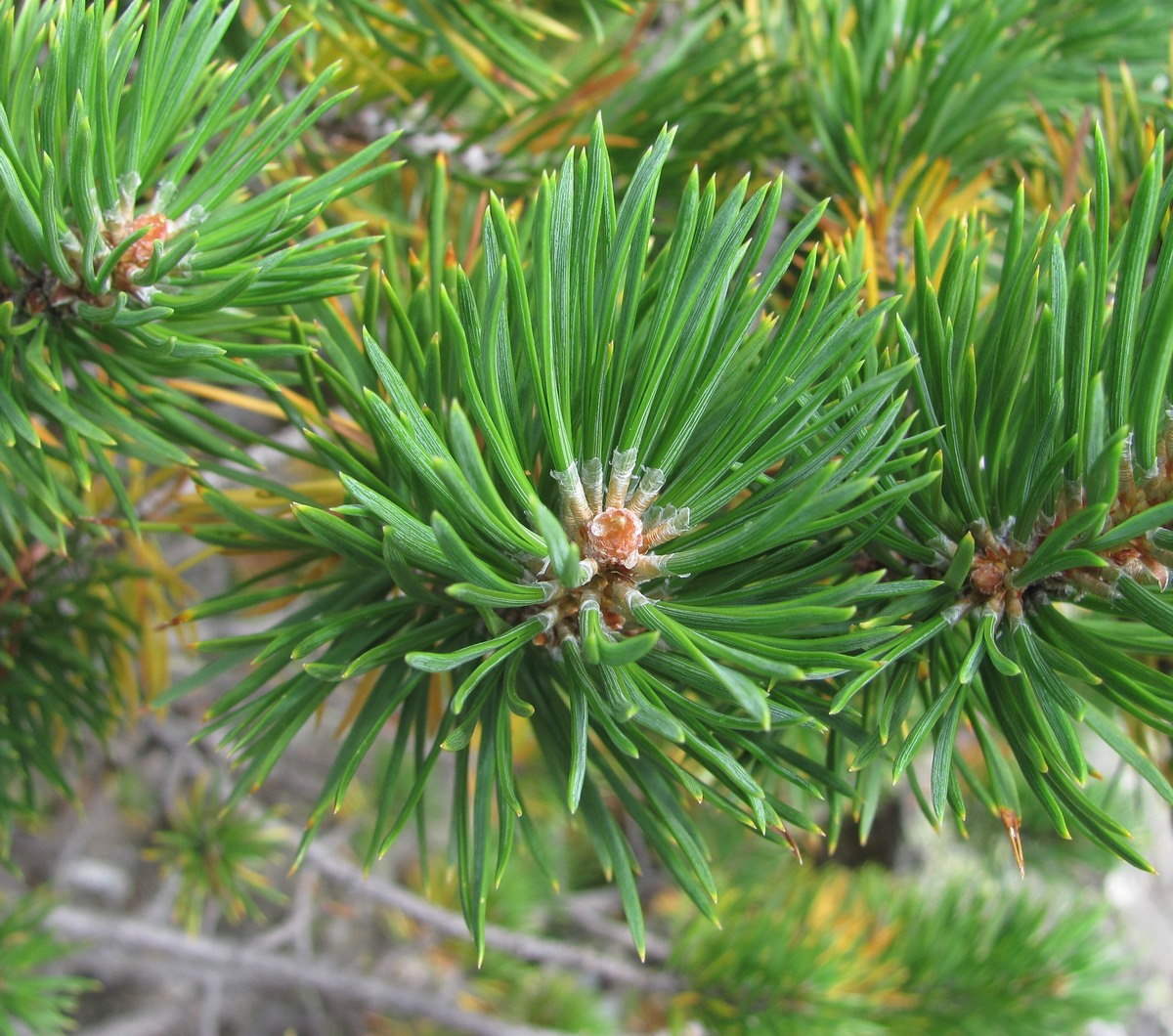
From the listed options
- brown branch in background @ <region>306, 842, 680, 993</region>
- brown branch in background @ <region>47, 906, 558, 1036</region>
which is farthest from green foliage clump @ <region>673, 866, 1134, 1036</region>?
brown branch in background @ <region>47, 906, 558, 1036</region>

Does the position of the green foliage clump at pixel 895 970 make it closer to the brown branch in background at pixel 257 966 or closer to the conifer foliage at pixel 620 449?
the brown branch in background at pixel 257 966

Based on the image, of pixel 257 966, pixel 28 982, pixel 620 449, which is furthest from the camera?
pixel 257 966

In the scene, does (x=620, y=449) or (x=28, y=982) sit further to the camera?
(x=28, y=982)

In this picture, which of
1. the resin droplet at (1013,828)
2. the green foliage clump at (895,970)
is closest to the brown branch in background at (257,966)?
the green foliage clump at (895,970)

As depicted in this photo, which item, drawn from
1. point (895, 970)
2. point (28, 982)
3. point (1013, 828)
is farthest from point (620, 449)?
point (895, 970)

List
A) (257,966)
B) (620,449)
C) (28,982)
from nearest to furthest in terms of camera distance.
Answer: (620,449)
(28,982)
(257,966)

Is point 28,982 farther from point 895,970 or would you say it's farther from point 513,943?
point 895,970

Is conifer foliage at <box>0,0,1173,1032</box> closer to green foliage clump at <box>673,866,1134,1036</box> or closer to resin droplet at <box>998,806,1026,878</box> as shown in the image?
resin droplet at <box>998,806,1026,878</box>

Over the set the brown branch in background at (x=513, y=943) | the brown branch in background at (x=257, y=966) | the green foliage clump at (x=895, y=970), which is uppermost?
the green foliage clump at (x=895, y=970)

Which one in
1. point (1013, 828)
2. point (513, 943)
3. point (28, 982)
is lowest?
point (28, 982)

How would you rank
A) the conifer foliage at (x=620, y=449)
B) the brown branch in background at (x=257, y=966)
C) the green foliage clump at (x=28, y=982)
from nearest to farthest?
the conifer foliage at (x=620, y=449) < the green foliage clump at (x=28, y=982) < the brown branch in background at (x=257, y=966)

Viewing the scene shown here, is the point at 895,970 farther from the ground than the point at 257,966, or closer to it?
farther from the ground
